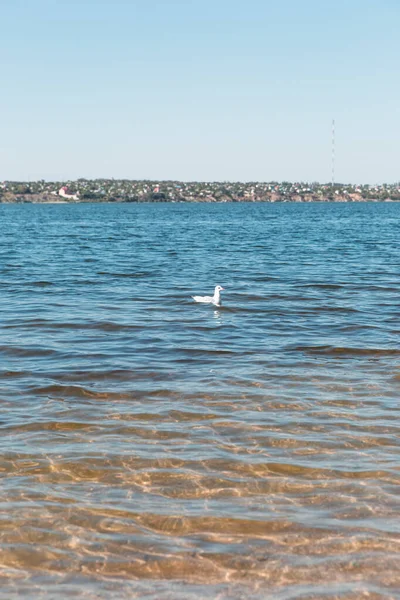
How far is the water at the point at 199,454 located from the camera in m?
6.73

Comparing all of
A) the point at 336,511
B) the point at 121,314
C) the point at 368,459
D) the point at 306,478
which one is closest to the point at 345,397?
the point at 368,459

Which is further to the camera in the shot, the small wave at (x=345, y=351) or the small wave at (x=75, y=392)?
the small wave at (x=345, y=351)

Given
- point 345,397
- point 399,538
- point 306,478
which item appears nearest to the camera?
point 399,538

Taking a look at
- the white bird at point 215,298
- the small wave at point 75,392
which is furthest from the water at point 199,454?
the white bird at point 215,298

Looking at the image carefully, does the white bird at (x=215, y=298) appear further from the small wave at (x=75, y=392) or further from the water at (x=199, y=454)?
the small wave at (x=75, y=392)

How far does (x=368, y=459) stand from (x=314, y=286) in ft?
60.8

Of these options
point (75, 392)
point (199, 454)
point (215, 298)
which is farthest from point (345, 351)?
point (215, 298)

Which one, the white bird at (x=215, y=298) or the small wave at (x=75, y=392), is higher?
the white bird at (x=215, y=298)

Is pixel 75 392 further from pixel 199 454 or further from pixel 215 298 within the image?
pixel 215 298

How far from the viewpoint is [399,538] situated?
7.20 m

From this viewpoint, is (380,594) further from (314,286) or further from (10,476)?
(314,286)

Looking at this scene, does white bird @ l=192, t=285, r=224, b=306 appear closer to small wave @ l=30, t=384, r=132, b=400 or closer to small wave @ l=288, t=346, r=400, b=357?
small wave @ l=288, t=346, r=400, b=357

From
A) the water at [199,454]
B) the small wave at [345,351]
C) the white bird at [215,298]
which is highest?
the white bird at [215,298]

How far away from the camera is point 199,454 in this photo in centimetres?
954
